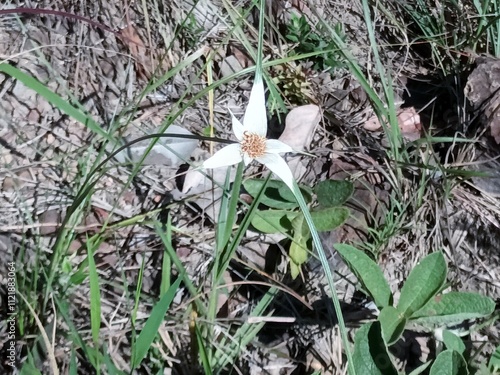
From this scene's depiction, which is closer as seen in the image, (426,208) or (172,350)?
(172,350)

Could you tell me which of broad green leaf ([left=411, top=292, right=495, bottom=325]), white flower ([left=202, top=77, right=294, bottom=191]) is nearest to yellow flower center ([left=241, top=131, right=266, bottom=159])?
white flower ([left=202, top=77, right=294, bottom=191])

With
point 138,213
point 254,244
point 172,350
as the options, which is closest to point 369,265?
point 254,244

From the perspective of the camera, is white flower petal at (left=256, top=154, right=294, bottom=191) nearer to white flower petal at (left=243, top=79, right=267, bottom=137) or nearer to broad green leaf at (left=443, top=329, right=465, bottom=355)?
white flower petal at (left=243, top=79, right=267, bottom=137)

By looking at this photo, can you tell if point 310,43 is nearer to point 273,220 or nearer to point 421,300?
point 273,220

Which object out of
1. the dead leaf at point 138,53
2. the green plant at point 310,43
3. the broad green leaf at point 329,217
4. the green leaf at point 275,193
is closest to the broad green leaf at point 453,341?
the broad green leaf at point 329,217

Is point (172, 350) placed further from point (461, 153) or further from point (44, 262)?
point (461, 153)

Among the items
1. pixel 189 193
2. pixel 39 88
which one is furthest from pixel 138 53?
pixel 39 88
